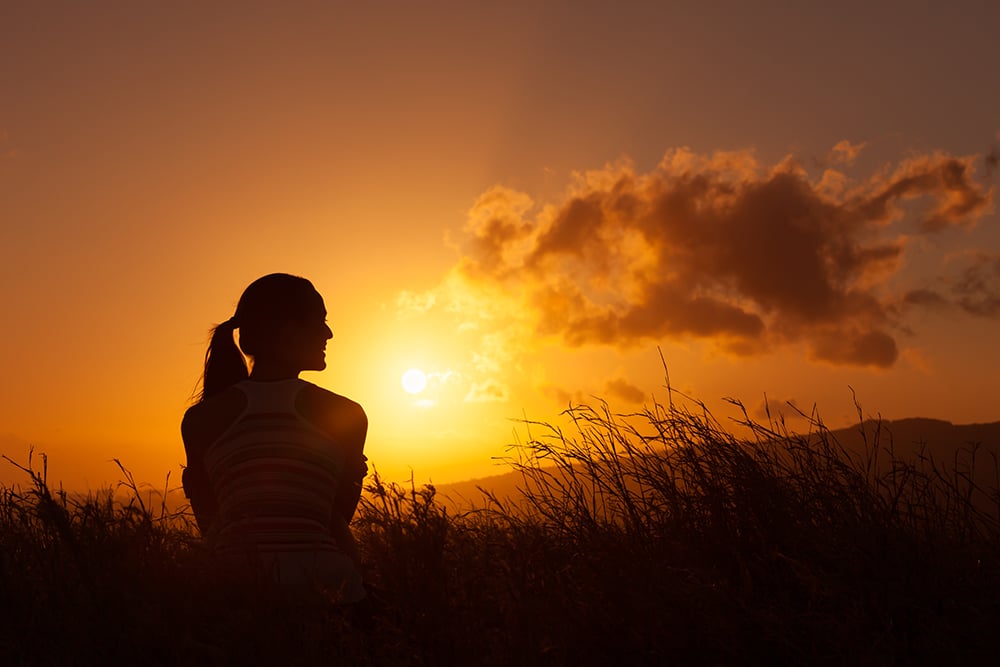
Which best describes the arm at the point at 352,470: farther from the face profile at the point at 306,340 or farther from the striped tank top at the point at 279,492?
the face profile at the point at 306,340

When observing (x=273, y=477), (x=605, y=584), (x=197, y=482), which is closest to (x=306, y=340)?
(x=273, y=477)

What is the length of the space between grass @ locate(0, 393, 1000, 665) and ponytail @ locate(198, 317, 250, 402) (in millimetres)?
741

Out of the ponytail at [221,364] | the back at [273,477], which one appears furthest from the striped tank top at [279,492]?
the ponytail at [221,364]

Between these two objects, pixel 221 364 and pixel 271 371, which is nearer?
pixel 271 371

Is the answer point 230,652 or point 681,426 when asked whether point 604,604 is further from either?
point 681,426

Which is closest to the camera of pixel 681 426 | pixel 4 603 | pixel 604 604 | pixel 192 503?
pixel 604 604

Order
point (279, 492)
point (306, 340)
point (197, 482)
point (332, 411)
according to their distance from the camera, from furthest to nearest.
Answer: point (197, 482) < point (306, 340) < point (332, 411) < point (279, 492)

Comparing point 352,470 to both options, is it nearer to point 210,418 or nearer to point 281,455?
point 281,455

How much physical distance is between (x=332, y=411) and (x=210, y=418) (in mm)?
556

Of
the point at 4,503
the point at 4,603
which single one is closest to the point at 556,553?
the point at 4,603

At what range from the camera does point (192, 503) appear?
3.97 meters

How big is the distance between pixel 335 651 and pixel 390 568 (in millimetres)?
476

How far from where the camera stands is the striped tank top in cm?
330

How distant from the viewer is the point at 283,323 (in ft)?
12.1
